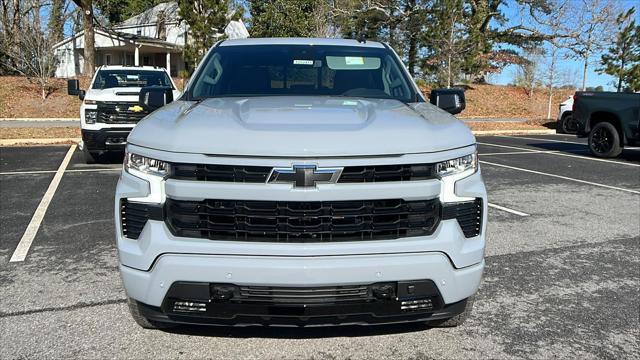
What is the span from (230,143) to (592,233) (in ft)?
15.7

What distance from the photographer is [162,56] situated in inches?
1671

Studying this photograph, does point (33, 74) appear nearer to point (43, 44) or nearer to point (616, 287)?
point (43, 44)

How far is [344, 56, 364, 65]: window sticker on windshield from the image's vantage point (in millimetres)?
4320

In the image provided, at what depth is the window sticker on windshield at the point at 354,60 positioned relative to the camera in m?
4.32

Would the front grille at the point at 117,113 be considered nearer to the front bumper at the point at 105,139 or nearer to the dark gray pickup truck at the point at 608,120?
the front bumper at the point at 105,139

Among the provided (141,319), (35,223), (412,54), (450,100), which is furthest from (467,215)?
(412,54)

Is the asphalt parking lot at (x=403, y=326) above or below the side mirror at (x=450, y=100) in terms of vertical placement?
below

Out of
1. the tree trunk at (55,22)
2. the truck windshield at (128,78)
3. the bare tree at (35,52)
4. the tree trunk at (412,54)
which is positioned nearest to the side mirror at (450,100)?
the truck windshield at (128,78)

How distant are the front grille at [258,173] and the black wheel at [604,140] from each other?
11053mm

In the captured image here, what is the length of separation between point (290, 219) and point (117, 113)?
318 inches

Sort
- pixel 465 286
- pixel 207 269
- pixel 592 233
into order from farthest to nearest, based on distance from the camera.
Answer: pixel 592 233
pixel 465 286
pixel 207 269

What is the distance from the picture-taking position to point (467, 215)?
2.77m

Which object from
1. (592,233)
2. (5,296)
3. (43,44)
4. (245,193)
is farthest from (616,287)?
(43,44)

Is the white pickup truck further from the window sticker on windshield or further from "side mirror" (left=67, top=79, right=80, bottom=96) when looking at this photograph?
"side mirror" (left=67, top=79, right=80, bottom=96)
